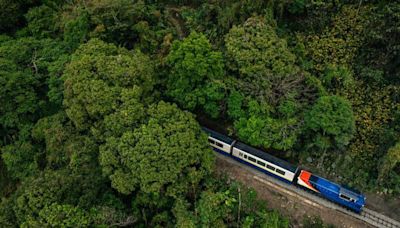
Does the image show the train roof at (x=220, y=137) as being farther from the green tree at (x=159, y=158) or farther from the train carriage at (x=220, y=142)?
the green tree at (x=159, y=158)

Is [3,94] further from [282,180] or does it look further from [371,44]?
[371,44]

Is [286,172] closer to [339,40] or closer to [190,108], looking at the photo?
[190,108]

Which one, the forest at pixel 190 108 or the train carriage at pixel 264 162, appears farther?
the train carriage at pixel 264 162

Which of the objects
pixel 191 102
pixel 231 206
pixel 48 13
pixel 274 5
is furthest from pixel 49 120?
pixel 274 5

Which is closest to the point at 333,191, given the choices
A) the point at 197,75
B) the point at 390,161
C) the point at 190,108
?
the point at 390,161

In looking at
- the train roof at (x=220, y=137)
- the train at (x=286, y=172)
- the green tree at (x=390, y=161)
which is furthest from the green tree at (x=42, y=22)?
the green tree at (x=390, y=161)

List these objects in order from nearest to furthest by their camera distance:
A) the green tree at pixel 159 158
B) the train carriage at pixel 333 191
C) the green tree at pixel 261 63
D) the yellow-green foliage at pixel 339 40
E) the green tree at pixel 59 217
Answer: the green tree at pixel 59 217 → the green tree at pixel 159 158 → the train carriage at pixel 333 191 → the green tree at pixel 261 63 → the yellow-green foliage at pixel 339 40
